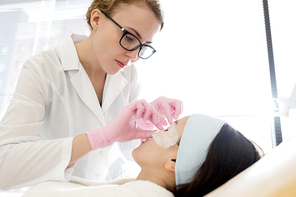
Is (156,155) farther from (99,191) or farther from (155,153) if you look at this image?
(99,191)

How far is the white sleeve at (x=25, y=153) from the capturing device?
0.90 metres

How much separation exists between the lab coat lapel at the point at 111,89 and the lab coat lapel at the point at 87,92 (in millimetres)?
64

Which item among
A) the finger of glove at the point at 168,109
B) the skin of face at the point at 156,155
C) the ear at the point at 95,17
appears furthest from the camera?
the ear at the point at 95,17

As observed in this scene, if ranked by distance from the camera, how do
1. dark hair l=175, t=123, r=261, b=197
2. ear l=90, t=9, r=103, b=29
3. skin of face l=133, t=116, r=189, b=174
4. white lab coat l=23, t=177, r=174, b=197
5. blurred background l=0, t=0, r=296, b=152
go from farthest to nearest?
1. blurred background l=0, t=0, r=296, b=152
2. ear l=90, t=9, r=103, b=29
3. skin of face l=133, t=116, r=189, b=174
4. dark hair l=175, t=123, r=261, b=197
5. white lab coat l=23, t=177, r=174, b=197

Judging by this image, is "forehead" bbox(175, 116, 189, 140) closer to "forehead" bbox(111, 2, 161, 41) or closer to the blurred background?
"forehead" bbox(111, 2, 161, 41)

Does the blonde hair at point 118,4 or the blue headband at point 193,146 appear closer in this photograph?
the blue headband at point 193,146

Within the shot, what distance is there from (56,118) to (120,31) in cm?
64

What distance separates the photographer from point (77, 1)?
2.93 meters

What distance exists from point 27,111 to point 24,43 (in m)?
2.40

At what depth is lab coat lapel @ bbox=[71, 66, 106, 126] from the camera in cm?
131

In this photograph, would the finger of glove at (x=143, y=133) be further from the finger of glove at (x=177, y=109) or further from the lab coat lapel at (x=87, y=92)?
the lab coat lapel at (x=87, y=92)

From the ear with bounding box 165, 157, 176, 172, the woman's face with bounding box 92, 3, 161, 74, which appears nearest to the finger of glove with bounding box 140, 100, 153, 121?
the ear with bounding box 165, 157, 176, 172

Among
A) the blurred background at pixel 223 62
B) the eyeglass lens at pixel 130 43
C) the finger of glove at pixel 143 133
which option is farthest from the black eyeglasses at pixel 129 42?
the blurred background at pixel 223 62

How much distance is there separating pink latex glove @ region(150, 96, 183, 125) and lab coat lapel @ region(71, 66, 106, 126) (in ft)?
1.22
